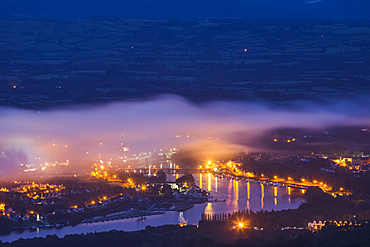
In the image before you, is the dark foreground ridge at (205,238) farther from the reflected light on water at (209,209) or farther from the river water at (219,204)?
the reflected light on water at (209,209)

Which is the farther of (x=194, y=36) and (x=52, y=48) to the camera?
(x=194, y=36)

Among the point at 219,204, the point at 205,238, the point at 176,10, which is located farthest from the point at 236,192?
the point at 176,10

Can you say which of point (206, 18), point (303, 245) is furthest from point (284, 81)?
point (303, 245)

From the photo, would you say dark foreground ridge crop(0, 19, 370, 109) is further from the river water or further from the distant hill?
the river water

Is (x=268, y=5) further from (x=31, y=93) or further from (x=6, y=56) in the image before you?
(x=31, y=93)

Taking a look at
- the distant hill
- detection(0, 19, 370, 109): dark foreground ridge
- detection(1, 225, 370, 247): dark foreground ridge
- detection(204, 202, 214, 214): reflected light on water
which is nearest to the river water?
detection(204, 202, 214, 214): reflected light on water

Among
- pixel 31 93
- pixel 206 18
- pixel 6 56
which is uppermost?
pixel 206 18
